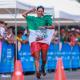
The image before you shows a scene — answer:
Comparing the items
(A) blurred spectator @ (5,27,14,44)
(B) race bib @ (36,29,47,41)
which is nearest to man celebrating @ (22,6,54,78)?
(B) race bib @ (36,29,47,41)

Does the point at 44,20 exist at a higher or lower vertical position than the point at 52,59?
higher

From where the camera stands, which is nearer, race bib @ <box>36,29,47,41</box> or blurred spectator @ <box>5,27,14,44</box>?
race bib @ <box>36,29,47,41</box>

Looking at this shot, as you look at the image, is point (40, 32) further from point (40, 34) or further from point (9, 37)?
point (9, 37)

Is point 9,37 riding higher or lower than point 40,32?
lower

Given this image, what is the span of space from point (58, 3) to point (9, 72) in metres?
12.6

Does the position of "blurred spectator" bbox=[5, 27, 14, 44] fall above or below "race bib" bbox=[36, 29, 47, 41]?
below

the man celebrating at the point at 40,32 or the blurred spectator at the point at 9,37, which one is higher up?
the man celebrating at the point at 40,32

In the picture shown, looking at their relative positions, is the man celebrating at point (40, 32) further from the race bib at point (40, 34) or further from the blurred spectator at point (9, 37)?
the blurred spectator at point (9, 37)

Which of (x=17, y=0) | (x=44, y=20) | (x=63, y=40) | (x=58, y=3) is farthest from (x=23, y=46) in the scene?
(x=58, y=3)

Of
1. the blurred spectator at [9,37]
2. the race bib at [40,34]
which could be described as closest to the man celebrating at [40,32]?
the race bib at [40,34]

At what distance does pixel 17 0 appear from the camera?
607 inches

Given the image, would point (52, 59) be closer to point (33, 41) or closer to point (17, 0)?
point (17, 0)

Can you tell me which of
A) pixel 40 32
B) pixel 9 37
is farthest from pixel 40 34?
pixel 9 37

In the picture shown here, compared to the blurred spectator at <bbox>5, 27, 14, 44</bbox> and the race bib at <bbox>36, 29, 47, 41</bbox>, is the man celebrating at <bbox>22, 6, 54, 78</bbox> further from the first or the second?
the blurred spectator at <bbox>5, 27, 14, 44</bbox>
